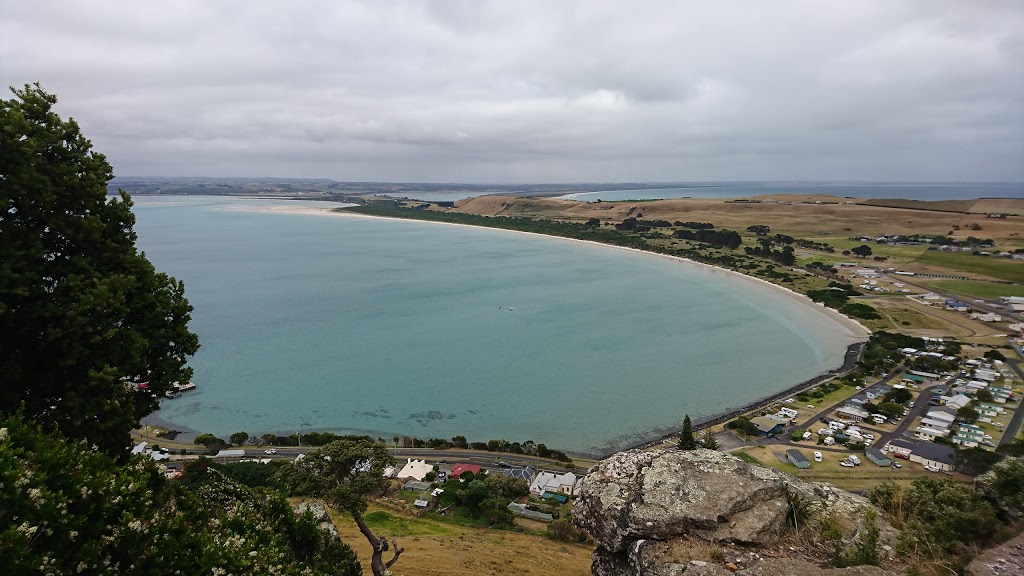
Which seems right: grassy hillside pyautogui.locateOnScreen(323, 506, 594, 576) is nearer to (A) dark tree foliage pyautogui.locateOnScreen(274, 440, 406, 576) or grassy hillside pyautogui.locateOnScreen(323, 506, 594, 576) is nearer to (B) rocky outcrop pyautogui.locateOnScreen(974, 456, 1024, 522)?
(A) dark tree foliage pyautogui.locateOnScreen(274, 440, 406, 576)

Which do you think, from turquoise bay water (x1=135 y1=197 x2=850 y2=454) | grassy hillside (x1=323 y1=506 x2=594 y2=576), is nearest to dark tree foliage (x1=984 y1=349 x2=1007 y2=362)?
turquoise bay water (x1=135 y1=197 x2=850 y2=454)

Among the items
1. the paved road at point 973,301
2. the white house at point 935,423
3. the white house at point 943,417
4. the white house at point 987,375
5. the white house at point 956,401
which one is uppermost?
the paved road at point 973,301

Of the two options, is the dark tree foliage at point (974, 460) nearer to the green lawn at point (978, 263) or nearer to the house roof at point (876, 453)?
the house roof at point (876, 453)

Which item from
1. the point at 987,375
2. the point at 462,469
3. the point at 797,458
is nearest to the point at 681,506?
the point at 462,469

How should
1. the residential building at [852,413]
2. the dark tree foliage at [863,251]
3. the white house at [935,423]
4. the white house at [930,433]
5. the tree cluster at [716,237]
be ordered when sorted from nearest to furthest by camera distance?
1. the white house at [930,433]
2. the white house at [935,423]
3. the residential building at [852,413]
4. the dark tree foliage at [863,251]
5. the tree cluster at [716,237]

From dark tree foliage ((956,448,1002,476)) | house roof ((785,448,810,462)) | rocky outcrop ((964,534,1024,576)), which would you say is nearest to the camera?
rocky outcrop ((964,534,1024,576))

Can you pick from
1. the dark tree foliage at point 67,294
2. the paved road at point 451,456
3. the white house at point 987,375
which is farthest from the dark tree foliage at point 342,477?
A: the white house at point 987,375

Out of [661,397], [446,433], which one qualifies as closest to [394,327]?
[446,433]
